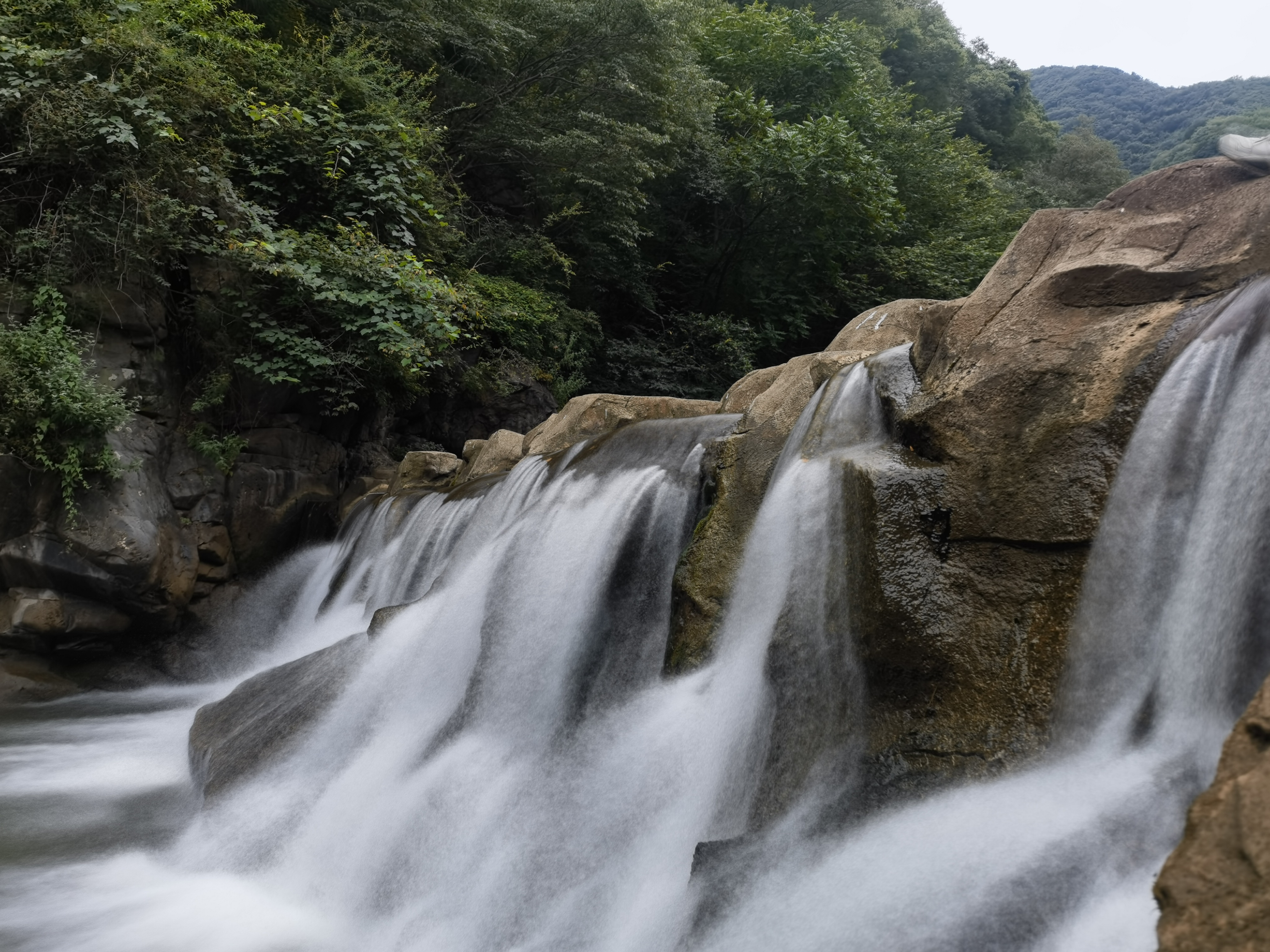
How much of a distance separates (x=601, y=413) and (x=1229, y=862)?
7.44 meters

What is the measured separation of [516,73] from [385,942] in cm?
1270

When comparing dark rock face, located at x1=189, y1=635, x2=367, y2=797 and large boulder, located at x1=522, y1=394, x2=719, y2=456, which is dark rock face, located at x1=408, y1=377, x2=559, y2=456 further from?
dark rock face, located at x1=189, y1=635, x2=367, y2=797

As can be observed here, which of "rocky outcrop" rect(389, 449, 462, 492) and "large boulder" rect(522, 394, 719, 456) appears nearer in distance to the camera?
"large boulder" rect(522, 394, 719, 456)

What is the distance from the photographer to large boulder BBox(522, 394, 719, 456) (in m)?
8.40

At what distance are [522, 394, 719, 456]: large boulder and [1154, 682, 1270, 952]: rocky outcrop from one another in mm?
6562

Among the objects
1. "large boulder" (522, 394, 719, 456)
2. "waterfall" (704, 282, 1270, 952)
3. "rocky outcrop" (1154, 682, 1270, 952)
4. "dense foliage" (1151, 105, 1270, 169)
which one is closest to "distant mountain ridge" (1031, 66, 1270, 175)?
"dense foliage" (1151, 105, 1270, 169)

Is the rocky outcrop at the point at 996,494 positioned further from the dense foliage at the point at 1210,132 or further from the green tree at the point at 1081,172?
the green tree at the point at 1081,172

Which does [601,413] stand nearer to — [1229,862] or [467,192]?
[467,192]

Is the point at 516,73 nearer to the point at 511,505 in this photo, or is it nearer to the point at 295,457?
the point at 295,457

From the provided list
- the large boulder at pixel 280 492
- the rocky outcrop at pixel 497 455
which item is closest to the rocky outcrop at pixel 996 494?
the rocky outcrop at pixel 497 455

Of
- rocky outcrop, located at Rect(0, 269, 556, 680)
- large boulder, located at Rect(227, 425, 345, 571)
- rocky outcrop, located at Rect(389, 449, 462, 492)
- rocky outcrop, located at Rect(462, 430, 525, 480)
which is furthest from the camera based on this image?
rocky outcrop, located at Rect(389, 449, 462, 492)

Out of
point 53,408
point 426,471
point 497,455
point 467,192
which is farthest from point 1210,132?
point 53,408

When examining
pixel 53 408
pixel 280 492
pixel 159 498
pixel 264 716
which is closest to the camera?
pixel 264 716

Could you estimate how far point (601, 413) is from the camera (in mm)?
8727
